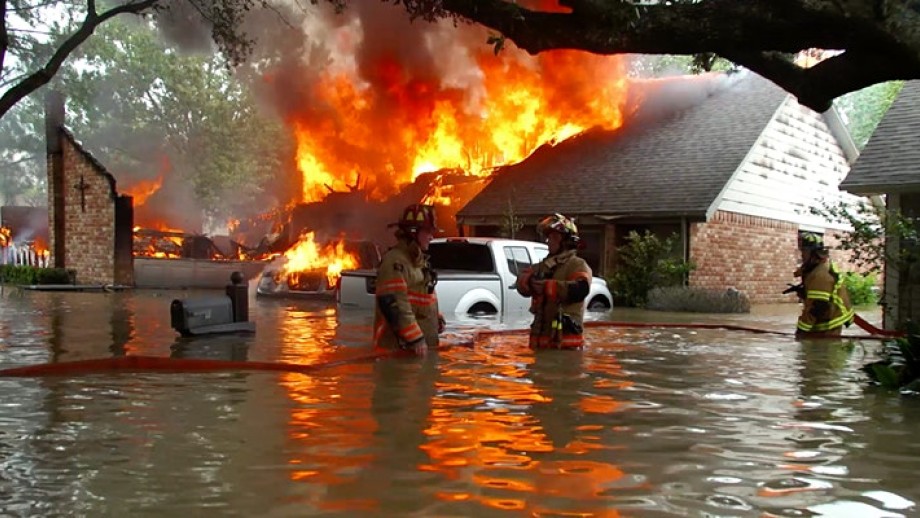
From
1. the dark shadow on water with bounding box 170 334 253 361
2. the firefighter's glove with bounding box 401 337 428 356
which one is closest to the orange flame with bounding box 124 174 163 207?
the dark shadow on water with bounding box 170 334 253 361

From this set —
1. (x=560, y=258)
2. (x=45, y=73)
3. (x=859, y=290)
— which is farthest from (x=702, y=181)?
(x=45, y=73)

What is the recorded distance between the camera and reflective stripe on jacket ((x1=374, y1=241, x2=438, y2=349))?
25.2 ft

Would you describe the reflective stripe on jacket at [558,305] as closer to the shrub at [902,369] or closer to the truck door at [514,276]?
the shrub at [902,369]

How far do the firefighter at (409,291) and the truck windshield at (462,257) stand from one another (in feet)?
16.9

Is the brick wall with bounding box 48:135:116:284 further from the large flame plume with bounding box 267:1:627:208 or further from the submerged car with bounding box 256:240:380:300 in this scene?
the submerged car with bounding box 256:240:380:300

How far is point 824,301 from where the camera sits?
1038 centimetres

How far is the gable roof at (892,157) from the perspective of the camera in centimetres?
1350

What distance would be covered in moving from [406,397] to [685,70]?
34.0 m

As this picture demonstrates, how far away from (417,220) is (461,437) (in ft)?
10.7

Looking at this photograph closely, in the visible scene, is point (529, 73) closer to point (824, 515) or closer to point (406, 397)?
point (406, 397)

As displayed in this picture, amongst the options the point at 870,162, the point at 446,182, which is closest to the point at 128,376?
the point at 870,162

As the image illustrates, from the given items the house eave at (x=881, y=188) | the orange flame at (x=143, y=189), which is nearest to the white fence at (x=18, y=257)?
the orange flame at (x=143, y=189)

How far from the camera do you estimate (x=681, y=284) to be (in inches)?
781

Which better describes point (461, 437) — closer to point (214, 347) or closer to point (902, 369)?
point (902, 369)
